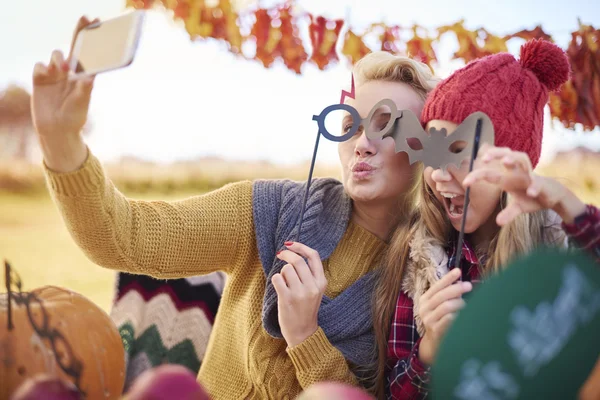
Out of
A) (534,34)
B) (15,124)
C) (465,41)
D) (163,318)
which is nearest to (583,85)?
(534,34)

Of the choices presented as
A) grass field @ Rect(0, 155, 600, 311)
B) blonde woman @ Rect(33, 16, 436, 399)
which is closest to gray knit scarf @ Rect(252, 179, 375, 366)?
blonde woman @ Rect(33, 16, 436, 399)

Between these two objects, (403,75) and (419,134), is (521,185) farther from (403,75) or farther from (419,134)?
(403,75)

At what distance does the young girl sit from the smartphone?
0.54 m

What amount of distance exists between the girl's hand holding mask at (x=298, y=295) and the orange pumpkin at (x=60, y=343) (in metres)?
0.29

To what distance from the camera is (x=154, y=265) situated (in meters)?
1.12

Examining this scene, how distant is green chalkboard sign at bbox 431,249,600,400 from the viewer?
594 mm

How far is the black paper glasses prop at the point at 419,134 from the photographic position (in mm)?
904

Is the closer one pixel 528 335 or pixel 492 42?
pixel 528 335

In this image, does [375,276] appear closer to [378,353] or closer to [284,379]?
[378,353]

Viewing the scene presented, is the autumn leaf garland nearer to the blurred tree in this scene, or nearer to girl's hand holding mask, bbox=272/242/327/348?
the blurred tree

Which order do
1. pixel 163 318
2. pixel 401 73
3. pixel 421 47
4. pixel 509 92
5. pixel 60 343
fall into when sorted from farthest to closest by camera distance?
pixel 421 47 → pixel 163 318 → pixel 401 73 → pixel 509 92 → pixel 60 343

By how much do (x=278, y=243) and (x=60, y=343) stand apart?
0.52 m

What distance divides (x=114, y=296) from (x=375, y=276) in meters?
0.87

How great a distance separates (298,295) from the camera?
3.34ft
